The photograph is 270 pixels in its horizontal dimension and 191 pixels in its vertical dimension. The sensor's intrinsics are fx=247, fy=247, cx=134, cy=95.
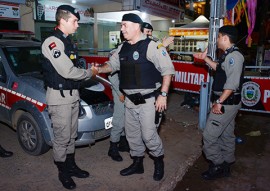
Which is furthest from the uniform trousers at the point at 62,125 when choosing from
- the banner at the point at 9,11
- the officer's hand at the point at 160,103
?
the banner at the point at 9,11

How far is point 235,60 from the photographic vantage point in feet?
10.1

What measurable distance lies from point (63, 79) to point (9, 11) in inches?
242

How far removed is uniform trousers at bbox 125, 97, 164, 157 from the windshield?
6.83 feet

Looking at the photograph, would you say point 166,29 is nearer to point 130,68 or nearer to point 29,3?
point 29,3

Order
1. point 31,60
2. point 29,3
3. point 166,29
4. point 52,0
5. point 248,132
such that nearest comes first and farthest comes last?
1. point 31,60
2. point 248,132
3. point 29,3
4. point 52,0
5. point 166,29

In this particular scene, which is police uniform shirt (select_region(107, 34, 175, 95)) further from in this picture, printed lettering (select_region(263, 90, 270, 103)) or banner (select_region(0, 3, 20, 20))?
banner (select_region(0, 3, 20, 20))

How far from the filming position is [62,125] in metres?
3.00

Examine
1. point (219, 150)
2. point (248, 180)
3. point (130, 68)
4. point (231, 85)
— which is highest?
point (130, 68)

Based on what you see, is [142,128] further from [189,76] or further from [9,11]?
[9,11]

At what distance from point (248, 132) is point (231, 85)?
290 cm

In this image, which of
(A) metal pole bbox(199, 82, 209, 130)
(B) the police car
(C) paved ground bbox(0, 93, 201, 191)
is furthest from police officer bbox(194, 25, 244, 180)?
(B) the police car

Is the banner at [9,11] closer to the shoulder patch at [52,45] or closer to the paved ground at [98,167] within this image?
the paved ground at [98,167]

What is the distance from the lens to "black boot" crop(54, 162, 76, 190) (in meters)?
3.11

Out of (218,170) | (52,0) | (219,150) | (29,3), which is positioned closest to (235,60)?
(219,150)
